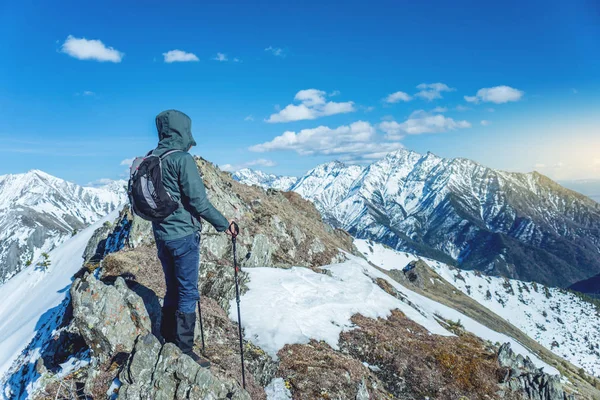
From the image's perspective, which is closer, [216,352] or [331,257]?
[216,352]

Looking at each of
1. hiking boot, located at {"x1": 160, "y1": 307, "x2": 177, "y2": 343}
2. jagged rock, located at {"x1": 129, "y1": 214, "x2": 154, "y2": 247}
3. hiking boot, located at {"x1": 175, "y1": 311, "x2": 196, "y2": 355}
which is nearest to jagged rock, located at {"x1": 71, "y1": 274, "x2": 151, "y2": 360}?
hiking boot, located at {"x1": 160, "y1": 307, "x2": 177, "y2": 343}

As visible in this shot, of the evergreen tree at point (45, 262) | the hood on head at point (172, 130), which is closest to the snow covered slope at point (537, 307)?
the evergreen tree at point (45, 262)

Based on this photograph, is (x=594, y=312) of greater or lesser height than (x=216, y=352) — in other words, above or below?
below

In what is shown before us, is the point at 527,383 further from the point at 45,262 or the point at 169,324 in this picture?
the point at 45,262

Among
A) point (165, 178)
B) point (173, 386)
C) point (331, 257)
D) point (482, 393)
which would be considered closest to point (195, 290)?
point (173, 386)

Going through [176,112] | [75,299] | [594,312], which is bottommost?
[594,312]

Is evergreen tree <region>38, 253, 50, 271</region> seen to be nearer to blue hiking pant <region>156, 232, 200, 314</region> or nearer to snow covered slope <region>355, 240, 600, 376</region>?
blue hiking pant <region>156, 232, 200, 314</region>

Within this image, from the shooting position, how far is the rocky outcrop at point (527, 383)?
1598 centimetres

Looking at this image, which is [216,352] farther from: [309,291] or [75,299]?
[309,291]

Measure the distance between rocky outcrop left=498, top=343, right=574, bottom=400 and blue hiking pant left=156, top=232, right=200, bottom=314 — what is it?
1549cm

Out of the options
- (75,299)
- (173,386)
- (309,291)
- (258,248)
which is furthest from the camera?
(258,248)

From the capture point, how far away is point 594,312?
171m

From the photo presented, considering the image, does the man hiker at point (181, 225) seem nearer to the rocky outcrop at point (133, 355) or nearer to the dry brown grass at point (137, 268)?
the rocky outcrop at point (133, 355)

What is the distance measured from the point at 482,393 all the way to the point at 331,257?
2250cm
